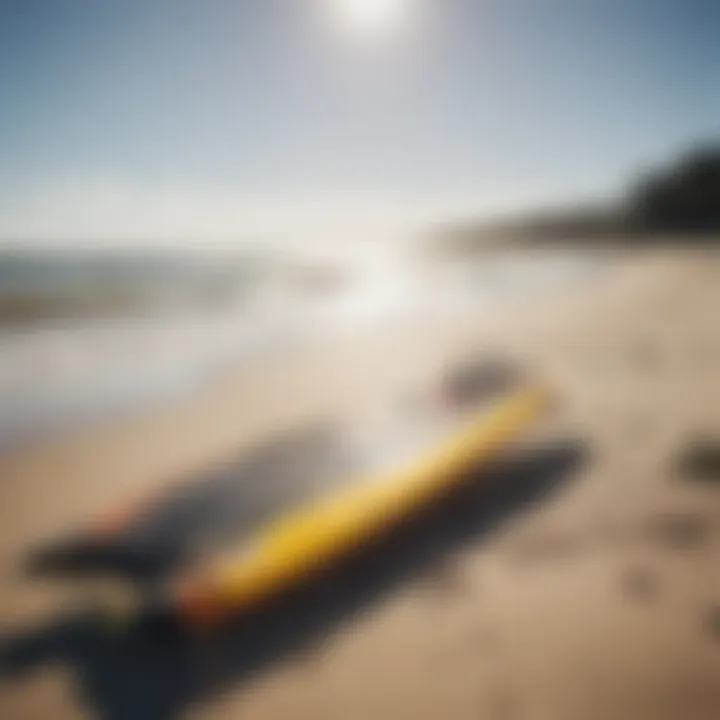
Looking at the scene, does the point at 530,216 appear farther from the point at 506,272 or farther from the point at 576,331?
the point at 506,272

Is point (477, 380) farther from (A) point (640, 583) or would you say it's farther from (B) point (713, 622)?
(B) point (713, 622)

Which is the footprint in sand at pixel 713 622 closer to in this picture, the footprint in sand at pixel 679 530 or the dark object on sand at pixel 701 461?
the footprint in sand at pixel 679 530

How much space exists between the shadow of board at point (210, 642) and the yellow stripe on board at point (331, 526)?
7 cm

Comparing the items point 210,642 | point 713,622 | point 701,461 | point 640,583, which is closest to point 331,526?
point 210,642

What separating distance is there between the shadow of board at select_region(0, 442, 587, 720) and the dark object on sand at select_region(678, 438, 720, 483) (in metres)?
0.76

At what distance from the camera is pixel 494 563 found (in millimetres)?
1946

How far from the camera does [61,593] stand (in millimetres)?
1829

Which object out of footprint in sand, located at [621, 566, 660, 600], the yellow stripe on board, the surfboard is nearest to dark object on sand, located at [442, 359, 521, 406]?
the surfboard

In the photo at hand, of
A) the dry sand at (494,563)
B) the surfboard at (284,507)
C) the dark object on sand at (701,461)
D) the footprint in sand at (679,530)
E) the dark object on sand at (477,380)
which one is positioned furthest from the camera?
the dark object on sand at (477,380)

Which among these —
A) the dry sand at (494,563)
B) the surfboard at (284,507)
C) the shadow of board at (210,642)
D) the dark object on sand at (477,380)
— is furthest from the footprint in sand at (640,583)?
the dark object on sand at (477,380)

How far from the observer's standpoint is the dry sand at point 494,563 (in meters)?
1.54

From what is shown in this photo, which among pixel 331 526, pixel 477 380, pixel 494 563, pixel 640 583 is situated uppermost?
pixel 477 380

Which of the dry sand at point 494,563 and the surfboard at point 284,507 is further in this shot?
the surfboard at point 284,507

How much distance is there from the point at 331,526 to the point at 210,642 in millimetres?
390
